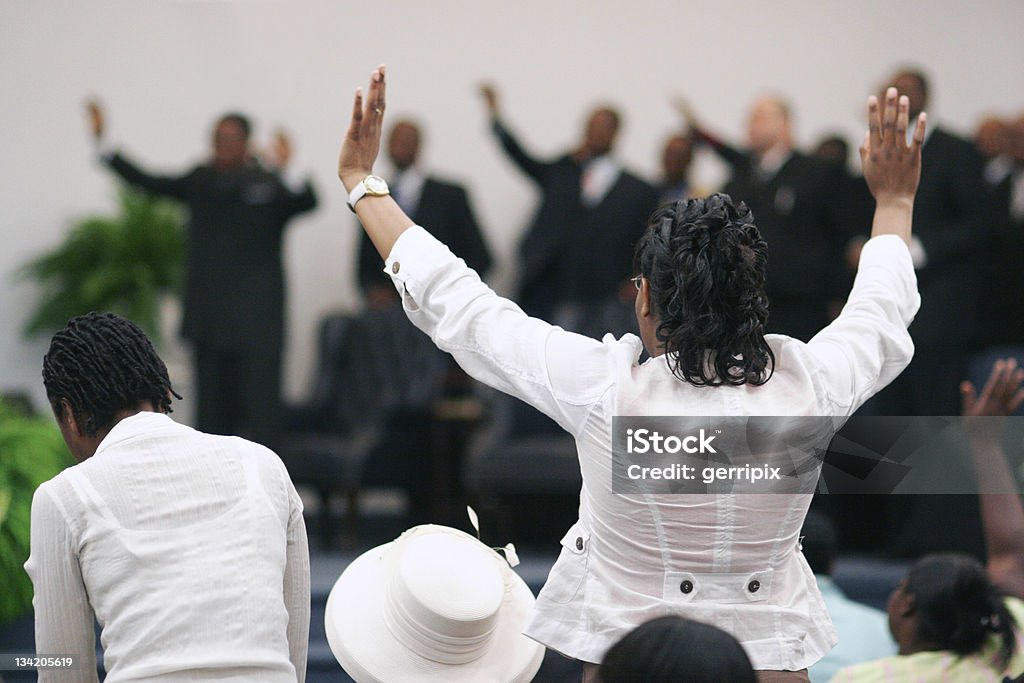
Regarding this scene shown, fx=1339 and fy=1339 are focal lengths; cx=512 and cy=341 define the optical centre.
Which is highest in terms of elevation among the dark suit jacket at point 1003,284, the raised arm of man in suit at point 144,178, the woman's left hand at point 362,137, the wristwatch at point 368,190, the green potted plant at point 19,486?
the woman's left hand at point 362,137

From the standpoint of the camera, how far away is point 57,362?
1.94 meters

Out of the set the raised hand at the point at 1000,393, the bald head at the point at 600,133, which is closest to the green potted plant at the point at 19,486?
the raised hand at the point at 1000,393

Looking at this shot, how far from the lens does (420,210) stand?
6.27m

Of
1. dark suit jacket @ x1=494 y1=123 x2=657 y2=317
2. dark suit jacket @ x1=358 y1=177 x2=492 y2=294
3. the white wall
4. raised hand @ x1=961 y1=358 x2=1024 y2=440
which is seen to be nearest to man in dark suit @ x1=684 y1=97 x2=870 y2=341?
dark suit jacket @ x1=494 y1=123 x2=657 y2=317

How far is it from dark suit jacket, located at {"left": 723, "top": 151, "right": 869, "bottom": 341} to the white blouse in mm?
3502

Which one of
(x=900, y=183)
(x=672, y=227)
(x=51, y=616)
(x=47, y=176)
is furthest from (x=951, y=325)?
(x=47, y=176)

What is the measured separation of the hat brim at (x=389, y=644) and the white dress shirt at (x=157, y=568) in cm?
21

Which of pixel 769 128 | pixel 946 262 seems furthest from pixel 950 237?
pixel 769 128

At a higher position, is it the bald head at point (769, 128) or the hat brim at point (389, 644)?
the bald head at point (769, 128)

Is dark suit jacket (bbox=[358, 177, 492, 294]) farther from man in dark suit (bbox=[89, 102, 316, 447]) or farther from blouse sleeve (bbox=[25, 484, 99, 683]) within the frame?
blouse sleeve (bbox=[25, 484, 99, 683])

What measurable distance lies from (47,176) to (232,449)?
231 inches

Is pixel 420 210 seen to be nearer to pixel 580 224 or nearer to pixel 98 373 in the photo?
pixel 580 224

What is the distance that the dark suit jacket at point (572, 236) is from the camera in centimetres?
585

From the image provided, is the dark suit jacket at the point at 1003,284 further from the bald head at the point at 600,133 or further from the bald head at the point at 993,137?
the bald head at the point at 600,133
